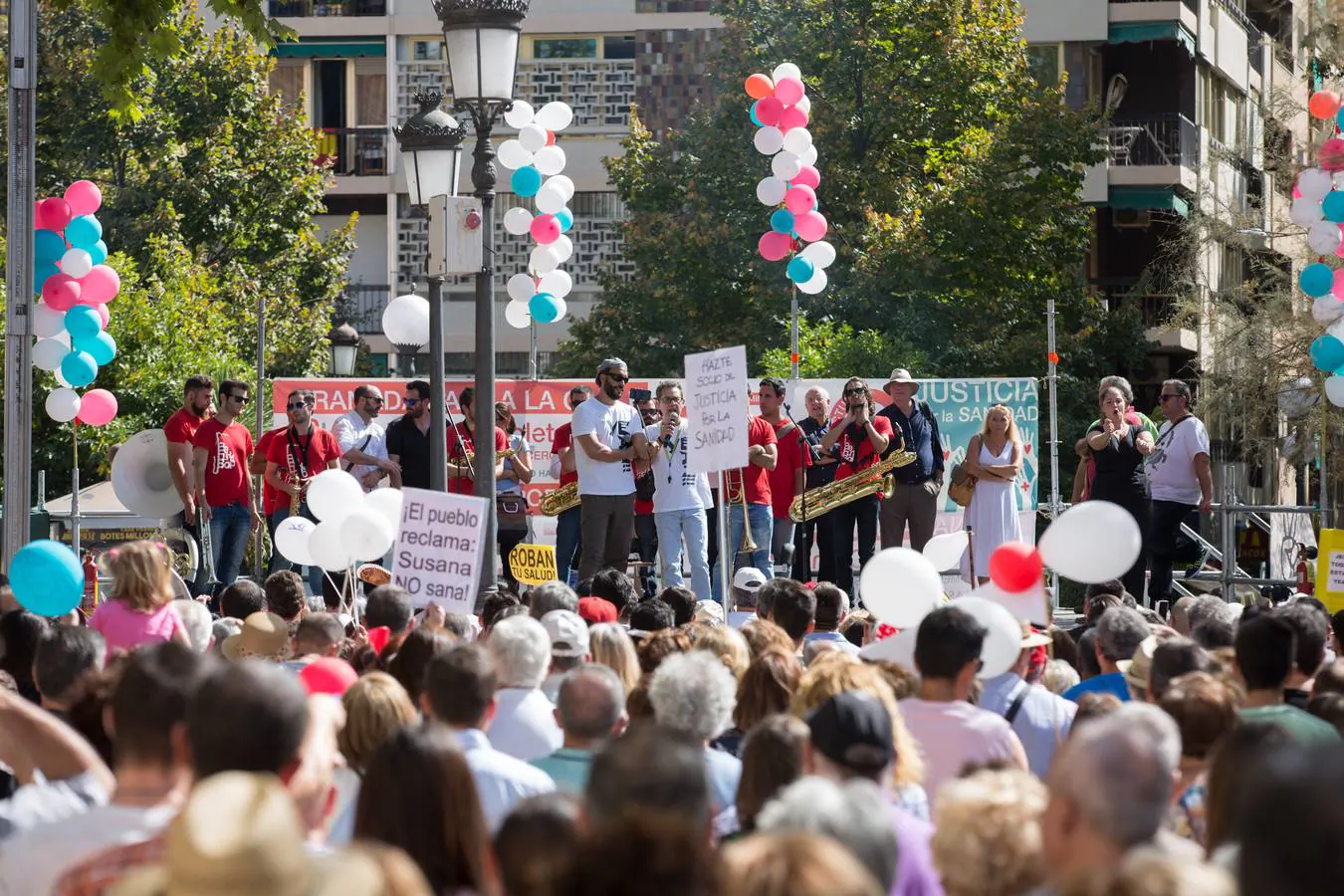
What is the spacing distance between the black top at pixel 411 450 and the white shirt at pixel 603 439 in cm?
127

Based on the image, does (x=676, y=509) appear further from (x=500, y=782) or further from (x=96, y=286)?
(x=500, y=782)

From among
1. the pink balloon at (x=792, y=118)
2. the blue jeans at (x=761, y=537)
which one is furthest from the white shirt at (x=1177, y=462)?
→ the pink balloon at (x=792, y=118)

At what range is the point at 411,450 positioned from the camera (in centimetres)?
1529

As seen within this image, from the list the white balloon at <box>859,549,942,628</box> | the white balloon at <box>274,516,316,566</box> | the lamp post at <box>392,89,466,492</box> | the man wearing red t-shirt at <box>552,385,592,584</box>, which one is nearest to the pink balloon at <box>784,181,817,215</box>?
the man wearing red t-shirt at <box>552,385,592,584</box>

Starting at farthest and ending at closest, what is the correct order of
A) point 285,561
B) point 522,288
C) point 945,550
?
1. point 522,288
2. point 285,561
3. point 945,550

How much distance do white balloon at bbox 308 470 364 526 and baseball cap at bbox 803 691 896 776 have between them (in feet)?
19.2

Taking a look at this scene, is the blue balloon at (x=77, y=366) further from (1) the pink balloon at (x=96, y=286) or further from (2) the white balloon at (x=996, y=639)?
(2) the white balloon at (x=996, y=639)

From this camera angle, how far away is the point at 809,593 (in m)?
8.84

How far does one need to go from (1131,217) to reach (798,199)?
23.3 meters

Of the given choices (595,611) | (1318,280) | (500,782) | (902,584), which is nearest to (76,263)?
(595,611)

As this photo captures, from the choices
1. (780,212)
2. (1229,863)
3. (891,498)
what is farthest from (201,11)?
(1229,863)

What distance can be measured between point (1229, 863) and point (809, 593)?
5.13 m

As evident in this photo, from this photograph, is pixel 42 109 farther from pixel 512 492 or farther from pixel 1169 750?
pixel 1169 750

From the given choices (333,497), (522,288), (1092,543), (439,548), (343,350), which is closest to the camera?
(1092,543)
